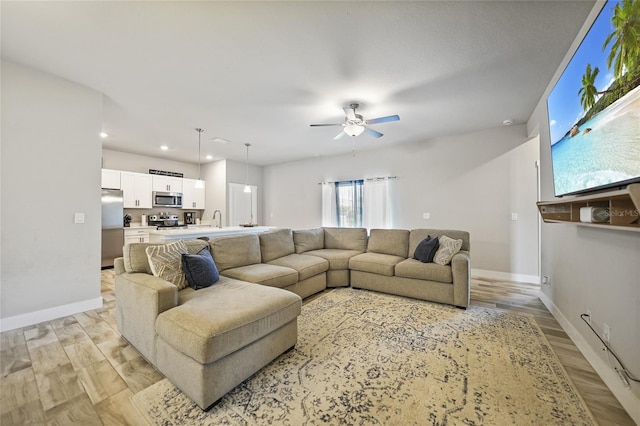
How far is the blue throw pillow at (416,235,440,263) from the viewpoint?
11.0 ft

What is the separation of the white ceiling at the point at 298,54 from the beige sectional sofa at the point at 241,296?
181 centimetres

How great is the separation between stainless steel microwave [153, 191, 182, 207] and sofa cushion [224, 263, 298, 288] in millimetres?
4270

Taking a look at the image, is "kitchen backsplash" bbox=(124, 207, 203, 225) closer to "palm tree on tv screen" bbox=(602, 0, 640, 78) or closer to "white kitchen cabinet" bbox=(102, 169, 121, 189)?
"white kitchen cabinet" bbox=(102, 169, 121, 189)

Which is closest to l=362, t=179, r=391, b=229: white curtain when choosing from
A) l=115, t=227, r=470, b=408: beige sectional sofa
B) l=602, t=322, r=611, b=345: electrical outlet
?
l=115, t=227, r=470, b=408: beige sectional sofa

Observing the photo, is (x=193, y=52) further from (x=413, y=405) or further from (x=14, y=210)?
(x=413, y=405)

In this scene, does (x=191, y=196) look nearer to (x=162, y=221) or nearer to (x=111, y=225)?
(x=162, y=221)

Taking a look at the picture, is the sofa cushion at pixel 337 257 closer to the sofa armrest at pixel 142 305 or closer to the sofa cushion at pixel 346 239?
the sofa cushion at pixel 346 239

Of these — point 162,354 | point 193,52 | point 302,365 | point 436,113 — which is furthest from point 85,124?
point 436,113

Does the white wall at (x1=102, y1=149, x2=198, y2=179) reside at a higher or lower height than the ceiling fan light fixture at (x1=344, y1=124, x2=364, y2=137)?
higher

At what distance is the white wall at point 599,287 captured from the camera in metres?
1.46

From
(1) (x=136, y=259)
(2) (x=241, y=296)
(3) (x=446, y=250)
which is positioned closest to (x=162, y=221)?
(1) (x=136, y=259)

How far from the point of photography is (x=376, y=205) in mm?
5570

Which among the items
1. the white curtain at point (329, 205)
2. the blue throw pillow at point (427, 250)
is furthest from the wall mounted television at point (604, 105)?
the white curtain at point (329, 205)

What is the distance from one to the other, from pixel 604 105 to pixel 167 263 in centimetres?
325
